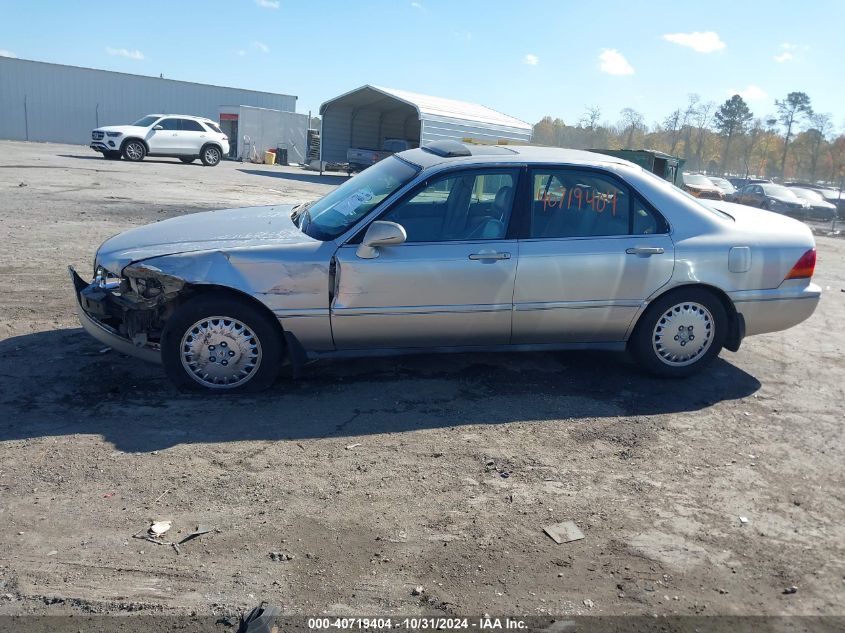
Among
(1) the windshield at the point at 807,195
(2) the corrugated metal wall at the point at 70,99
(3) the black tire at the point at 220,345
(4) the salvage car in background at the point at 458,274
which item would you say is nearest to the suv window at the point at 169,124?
(2) the corrugated metal wall at the point at 70,99

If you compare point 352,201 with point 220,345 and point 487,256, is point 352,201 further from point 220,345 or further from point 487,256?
point 220,345

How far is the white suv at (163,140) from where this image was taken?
89.9 feet

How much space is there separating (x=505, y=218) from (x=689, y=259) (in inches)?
54.5

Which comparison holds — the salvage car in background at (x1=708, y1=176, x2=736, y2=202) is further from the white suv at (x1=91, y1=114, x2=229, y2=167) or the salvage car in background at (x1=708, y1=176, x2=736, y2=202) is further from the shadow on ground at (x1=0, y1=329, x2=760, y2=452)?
the shadow on ground at (x1=0, y1=329, x2=760, y2=452)

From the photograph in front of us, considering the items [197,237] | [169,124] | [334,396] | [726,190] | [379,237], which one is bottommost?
[334,396]

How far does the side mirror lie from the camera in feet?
15.8

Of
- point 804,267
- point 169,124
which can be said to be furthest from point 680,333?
point 169,124

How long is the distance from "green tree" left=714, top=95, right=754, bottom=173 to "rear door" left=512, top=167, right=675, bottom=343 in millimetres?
57428

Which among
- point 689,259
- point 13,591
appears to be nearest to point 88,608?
point 13,591

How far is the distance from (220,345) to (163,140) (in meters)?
25.9

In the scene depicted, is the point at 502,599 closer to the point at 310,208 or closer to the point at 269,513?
the point at 269,513

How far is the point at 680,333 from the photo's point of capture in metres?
5.51

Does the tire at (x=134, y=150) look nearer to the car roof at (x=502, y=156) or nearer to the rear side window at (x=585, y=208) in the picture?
the car roof at (x=502, y=156)

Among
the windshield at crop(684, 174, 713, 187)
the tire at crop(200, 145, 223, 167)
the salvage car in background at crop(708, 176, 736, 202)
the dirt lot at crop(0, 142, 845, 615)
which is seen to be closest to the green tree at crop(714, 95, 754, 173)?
the salvage car in background at crop(708, 176, 736, 202)
